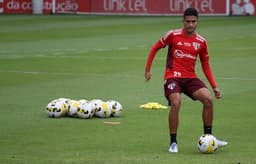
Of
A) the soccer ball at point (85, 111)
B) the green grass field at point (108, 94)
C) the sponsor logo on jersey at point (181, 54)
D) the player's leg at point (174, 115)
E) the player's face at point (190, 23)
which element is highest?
the player's face at point (190, 23)

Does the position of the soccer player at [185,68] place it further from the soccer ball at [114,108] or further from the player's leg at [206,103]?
the soccer ball at [114,108]

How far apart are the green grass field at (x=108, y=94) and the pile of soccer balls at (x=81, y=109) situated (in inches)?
7.4

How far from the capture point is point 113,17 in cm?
5012

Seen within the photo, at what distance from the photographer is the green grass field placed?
12773 millimetres

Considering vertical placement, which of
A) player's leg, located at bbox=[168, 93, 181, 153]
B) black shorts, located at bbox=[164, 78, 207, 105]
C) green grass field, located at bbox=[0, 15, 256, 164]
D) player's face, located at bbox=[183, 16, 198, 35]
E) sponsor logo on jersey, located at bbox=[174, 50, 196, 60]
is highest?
player's face, located at bbox=[183, 16, 198, 35]

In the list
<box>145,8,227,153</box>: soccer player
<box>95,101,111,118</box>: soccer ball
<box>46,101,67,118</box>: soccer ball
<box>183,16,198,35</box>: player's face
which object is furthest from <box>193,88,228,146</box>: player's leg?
<box>46,101,67,118</box>: soccer ball

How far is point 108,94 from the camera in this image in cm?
1975

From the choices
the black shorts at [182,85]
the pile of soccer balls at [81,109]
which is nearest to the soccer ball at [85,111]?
the pile of soccer balls at [81,109]

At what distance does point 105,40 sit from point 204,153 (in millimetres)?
22768

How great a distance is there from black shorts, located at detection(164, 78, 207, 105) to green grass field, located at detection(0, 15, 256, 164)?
2.57ft

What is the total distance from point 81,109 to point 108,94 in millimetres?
3726

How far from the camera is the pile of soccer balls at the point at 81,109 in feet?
52.9

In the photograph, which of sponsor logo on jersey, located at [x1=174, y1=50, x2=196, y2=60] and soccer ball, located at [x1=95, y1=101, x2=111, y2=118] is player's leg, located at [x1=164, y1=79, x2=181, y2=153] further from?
soccer ball, located at [x1=95, y1=101, x2=111, y2=118]

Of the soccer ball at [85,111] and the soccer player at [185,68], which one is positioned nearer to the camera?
the soccer player at [185,68]
